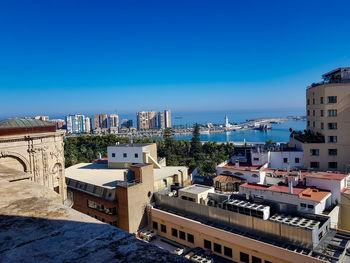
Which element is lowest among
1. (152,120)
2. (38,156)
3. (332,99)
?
(38,156)

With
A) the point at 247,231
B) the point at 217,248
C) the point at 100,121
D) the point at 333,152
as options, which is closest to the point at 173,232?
the point at 217,248

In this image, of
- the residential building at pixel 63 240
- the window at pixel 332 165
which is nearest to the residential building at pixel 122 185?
the window at pixel 332 165

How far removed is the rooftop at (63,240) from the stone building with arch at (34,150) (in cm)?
1052

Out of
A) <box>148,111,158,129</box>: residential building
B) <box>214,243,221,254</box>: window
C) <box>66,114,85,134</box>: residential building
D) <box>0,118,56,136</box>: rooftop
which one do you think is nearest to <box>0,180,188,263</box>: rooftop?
<box>0,118,56,136</box>: rooftop

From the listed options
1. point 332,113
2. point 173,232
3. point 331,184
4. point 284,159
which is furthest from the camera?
point 284,159

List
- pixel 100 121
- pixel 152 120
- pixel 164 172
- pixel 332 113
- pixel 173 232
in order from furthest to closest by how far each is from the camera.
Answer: pixel 152 120 < pixel 100 121 < pixel 332 113 < pixel 164 172 < pixel 173 232

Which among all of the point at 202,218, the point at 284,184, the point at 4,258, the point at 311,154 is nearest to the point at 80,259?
the point at 4,258

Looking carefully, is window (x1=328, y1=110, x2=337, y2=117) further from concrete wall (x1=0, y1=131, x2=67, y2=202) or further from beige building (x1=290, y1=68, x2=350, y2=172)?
concrete wall (x1=0, y1=131, x2=67, y2=202)

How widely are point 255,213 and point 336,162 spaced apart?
14813mm

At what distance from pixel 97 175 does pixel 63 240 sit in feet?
73.3

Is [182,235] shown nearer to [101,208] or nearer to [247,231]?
[247,231]

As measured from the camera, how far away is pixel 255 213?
14.2 meters

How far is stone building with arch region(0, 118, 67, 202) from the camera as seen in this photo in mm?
12984

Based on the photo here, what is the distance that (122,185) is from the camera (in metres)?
17.5
